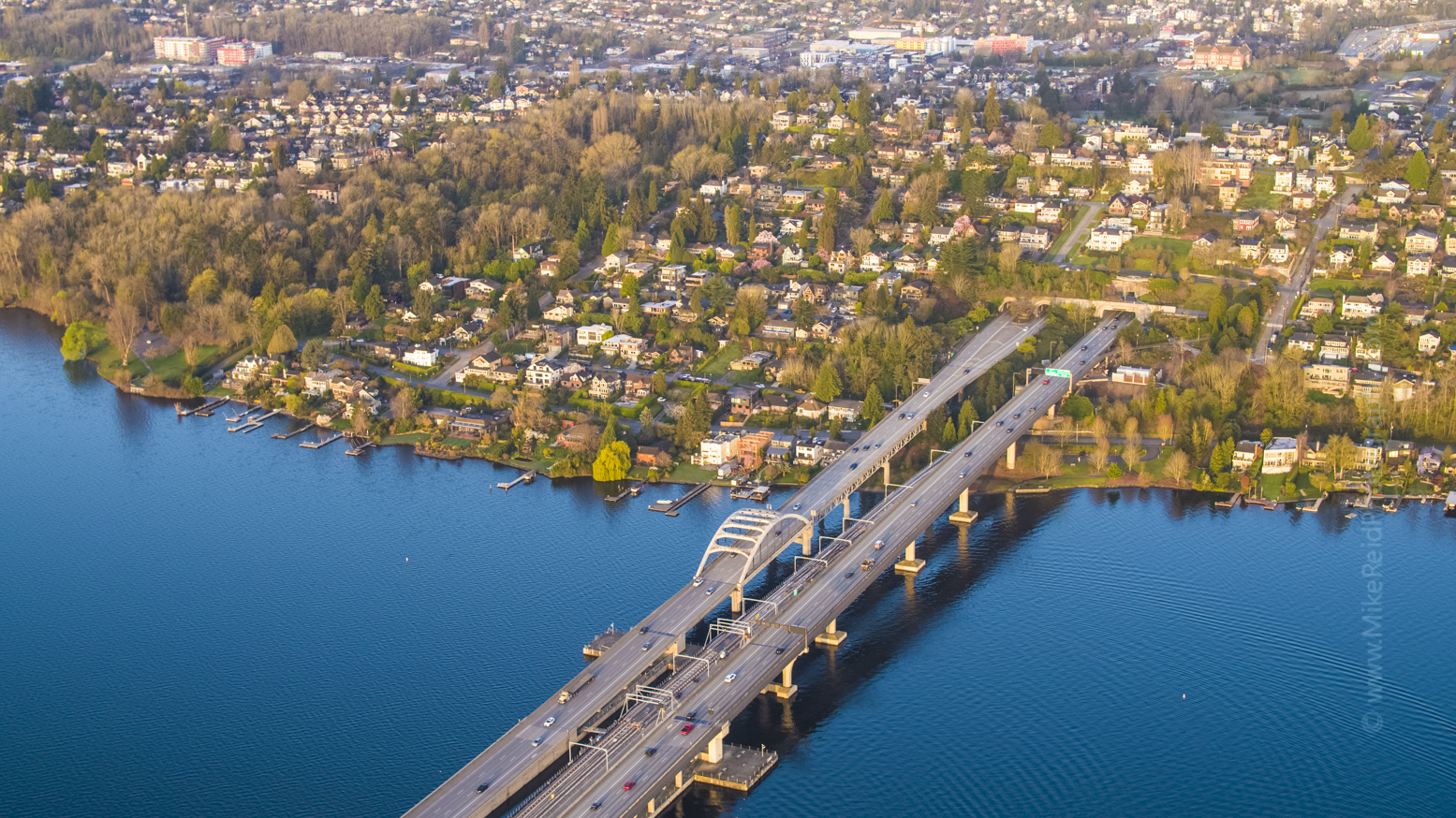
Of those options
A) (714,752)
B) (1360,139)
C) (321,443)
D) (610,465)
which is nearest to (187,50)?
(321,443)

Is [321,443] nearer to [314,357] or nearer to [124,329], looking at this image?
[314,357]

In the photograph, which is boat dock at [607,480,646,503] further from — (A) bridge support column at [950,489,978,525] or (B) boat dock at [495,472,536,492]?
(A) bridge support column at [950,489,978,525]

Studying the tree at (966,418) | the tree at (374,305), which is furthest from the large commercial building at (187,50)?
the tree at (966,418)

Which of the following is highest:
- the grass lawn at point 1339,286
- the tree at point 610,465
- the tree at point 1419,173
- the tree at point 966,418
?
the tree at point 1419,173

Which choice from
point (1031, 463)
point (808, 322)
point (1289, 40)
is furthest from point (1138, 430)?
point (1289, 40)

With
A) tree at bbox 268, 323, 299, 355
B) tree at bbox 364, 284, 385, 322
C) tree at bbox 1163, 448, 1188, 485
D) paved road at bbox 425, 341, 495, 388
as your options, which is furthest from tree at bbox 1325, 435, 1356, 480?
tree at bbox 268, 323, 299, 355

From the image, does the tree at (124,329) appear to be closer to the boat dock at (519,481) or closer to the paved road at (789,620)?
the boat dock at (519,481)
